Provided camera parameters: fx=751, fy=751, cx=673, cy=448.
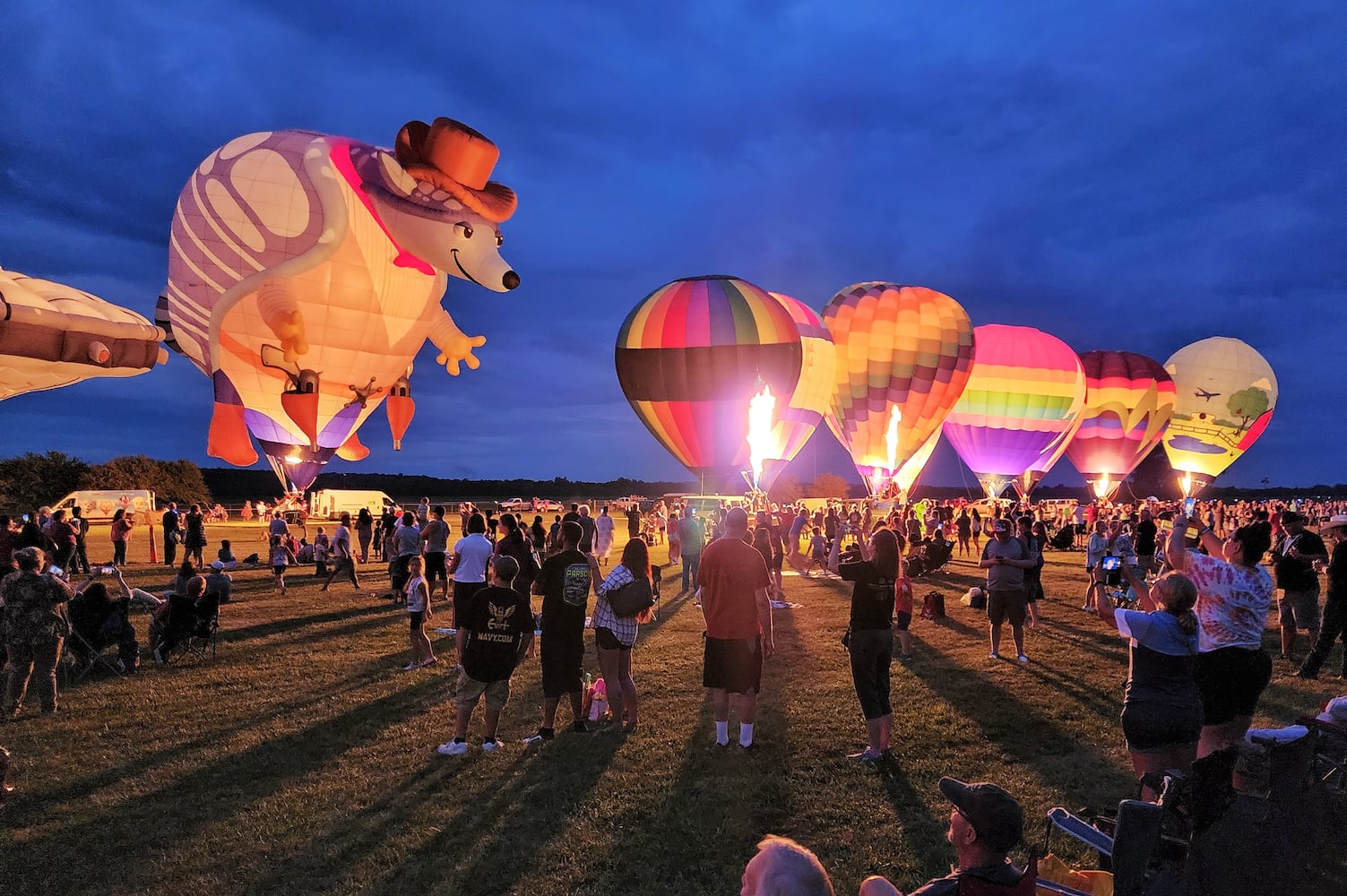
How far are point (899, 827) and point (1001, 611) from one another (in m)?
4.45

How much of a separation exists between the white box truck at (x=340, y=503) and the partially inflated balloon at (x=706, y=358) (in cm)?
1885

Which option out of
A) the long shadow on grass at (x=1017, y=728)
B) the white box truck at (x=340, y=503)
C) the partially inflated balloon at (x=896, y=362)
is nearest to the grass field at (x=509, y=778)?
the long shadow on grass at (x=1017, y=728)

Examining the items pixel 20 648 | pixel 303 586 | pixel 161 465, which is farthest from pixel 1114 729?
pixel 161 465

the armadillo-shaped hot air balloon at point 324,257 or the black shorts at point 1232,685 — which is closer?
the black shorts at point 1232,685

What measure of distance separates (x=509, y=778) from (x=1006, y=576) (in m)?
5.61

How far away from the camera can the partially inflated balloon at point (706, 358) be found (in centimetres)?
2612

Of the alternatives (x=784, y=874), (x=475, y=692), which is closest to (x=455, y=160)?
(x=475, y=692)

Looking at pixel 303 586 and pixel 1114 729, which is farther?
pixel 303 586

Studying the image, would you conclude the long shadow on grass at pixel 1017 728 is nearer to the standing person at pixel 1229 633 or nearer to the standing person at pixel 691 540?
the standing person at pixel 1229 633

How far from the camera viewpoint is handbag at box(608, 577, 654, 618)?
6082mm

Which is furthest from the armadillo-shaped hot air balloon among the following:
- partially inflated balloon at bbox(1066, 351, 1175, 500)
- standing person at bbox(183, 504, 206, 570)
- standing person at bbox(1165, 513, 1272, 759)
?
partially inflated balloon at bbox(1066, 351, 1175, 500)

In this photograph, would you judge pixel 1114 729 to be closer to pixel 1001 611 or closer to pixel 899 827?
pixel 1001 611

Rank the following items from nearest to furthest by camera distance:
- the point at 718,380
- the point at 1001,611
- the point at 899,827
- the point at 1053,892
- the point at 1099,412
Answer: the point at 1053,892 < the point at 899,827 < the point at 1001,611 < the point at 718,380 < the point at 1099,412

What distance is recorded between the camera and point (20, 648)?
6.71 m
